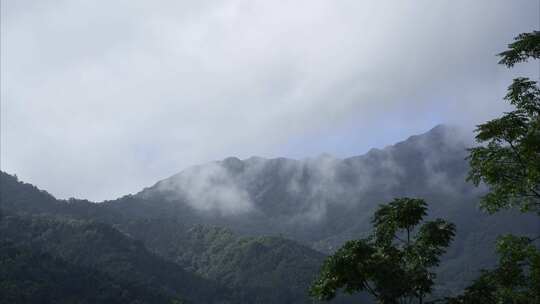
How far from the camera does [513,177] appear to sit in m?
19.2

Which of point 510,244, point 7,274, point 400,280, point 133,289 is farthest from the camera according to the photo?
Result: point 133,289

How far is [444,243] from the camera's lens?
63.9 feet

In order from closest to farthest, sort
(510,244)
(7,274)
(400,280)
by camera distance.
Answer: (400,280)
(510,244)
(7,274)

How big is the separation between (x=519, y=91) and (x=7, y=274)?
17214 cm

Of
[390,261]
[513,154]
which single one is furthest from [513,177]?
[390,261]

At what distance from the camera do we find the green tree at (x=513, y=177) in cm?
1811

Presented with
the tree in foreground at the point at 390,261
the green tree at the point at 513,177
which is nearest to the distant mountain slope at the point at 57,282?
the tree in foreground at the point at 390,261

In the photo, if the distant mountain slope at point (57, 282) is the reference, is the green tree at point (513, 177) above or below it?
below

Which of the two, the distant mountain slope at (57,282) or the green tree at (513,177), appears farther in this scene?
the distant mountain slope at (57,282)

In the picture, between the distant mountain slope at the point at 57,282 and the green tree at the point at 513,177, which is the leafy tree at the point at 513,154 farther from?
the distant mountain slope at the point at 57,282

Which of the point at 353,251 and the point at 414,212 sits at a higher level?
the point at 414,212

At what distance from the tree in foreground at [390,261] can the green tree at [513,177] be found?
1.64 meters

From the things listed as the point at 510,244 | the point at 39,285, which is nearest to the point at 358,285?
the point at 510,244

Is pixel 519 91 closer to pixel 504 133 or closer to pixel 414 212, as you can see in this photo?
pixel 504 133
